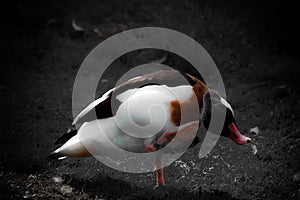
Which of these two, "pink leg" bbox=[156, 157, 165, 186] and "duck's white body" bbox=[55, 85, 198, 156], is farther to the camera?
"pink leg" bbox=[156, 157, 165, 186]

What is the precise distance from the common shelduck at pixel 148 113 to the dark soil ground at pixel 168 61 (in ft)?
1.29

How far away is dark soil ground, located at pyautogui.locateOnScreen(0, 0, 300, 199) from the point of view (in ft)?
14.5

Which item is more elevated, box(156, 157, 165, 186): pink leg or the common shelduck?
the common shelduck

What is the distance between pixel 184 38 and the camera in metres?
7.17

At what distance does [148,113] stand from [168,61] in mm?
3117

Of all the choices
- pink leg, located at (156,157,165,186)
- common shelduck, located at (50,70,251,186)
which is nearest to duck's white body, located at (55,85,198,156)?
common shelduck, located at (50,70,251,186)

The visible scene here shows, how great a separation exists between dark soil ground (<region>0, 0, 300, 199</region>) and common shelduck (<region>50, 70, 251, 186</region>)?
1.29 feet

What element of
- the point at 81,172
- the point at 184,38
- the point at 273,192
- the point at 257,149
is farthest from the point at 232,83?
the point at 81,172

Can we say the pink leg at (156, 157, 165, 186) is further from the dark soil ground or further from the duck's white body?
the duck's white body

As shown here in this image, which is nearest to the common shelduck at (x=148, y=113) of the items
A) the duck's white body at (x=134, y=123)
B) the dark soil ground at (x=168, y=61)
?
the duck's white body at (x=134, y=123)

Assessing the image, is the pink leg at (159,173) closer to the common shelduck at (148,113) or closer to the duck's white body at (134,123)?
the common shelduck at (148,113)

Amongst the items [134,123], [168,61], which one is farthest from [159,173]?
[168,61]

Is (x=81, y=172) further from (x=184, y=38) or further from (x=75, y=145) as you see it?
(x=184, y=38)

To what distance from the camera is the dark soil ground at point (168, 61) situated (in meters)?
4.42
